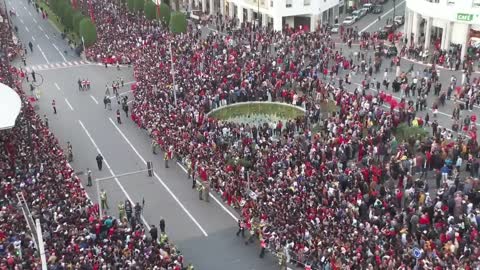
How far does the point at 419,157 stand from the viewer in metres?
29.2

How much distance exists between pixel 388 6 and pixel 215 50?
2859 centimetres

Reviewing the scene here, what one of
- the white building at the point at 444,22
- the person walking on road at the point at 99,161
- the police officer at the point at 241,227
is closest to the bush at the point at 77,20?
the person walking on road at the point at 99,161

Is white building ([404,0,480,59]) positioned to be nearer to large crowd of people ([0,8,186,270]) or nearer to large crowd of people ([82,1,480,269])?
large crowd of people ([82,1,480,269])

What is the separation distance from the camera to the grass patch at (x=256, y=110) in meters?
40.3

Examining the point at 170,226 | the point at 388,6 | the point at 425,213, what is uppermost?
the point at 388,6

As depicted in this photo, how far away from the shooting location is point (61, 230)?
2338cm

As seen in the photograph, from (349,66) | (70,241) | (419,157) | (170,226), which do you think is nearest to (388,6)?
(349,66)

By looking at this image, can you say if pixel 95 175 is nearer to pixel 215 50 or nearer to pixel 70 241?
pixel 70 241

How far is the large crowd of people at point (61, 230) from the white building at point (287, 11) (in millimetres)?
36325

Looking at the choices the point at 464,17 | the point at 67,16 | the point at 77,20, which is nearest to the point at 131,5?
the point at 67,16

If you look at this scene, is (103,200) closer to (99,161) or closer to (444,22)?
(99,161)

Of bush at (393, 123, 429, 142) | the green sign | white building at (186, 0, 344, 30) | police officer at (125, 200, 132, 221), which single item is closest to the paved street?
police officer at (125, 200, 132, 221)

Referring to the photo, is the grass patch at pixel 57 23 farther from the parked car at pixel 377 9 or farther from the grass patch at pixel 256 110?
the parked car at pixel 377 9

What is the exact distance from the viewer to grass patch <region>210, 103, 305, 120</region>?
132 feet
